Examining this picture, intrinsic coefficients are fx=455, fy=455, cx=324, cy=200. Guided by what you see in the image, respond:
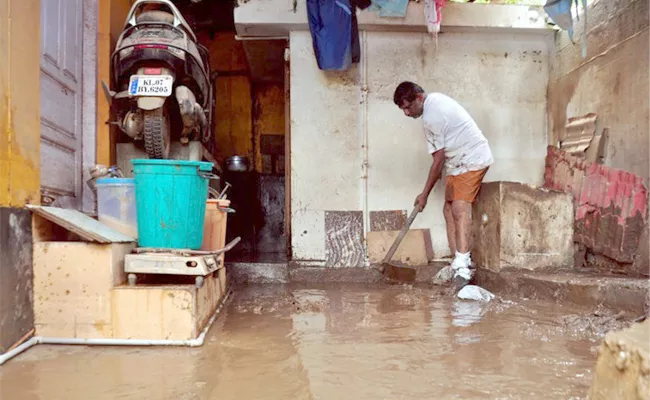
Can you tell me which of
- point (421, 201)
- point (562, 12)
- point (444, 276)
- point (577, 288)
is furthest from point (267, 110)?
point (577, 288)

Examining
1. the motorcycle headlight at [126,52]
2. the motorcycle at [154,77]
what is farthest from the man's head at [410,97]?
the motorcycle headlight at [126,52]

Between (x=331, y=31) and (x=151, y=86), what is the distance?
1.91 metres

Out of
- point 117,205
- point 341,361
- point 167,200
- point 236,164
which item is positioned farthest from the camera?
point 236,164

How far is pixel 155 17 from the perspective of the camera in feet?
12.9

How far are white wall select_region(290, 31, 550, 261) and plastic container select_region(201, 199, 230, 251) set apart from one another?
1506 mm

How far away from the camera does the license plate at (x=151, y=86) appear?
3.53 metres

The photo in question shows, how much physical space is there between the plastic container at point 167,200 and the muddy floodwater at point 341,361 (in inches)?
23.5

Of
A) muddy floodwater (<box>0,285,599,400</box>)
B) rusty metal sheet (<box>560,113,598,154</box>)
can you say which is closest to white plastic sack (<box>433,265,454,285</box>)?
muddy floodwater (<box>0,285,599,400</box>)

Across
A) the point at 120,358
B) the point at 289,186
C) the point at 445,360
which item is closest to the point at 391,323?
the point at 445,360

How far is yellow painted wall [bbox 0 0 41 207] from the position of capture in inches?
84.4

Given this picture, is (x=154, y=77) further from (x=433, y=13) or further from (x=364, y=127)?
(x=433, y=13)

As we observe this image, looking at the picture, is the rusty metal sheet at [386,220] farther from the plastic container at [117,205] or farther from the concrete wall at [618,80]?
the plastic container at [117,205]

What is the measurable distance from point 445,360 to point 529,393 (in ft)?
1.46

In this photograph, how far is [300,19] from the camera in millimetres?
4648
